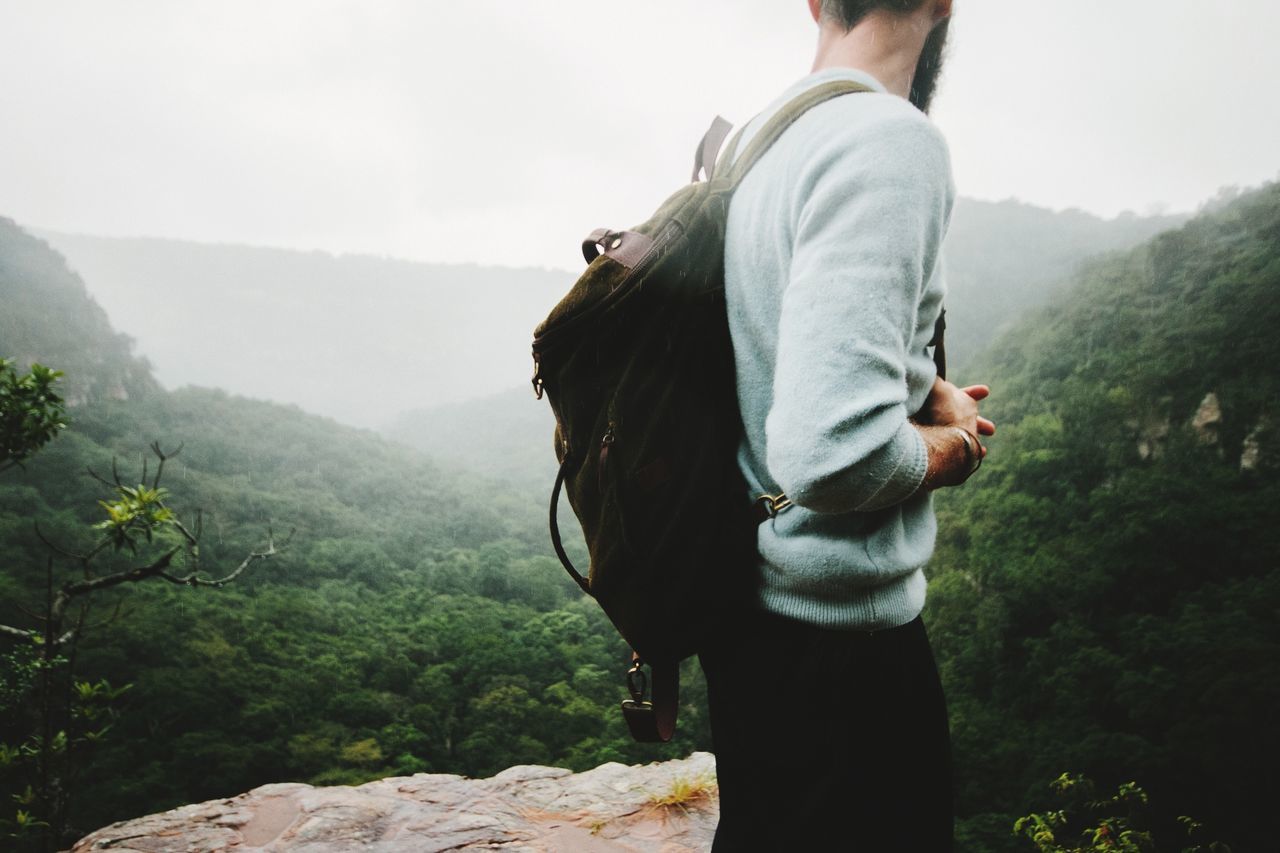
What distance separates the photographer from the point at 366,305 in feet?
238

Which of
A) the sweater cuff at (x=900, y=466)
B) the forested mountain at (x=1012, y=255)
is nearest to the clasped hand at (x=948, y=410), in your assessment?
the sweater cuff at (x=900, y=466)

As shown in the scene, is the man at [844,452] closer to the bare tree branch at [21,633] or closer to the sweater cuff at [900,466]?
the sweater cuff at [900,466]

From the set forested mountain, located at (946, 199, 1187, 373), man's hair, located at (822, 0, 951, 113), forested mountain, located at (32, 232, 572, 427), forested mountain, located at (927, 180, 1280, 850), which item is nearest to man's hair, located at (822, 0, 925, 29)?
man's hair, located at (822, 0, 951, 113)

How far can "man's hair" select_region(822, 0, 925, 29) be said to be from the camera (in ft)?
2.33

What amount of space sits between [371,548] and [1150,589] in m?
24.2

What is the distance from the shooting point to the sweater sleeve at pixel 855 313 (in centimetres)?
54

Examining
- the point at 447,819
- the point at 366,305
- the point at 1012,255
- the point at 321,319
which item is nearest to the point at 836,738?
the point at 447,819

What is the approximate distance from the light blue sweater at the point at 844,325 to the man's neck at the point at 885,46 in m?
0.04

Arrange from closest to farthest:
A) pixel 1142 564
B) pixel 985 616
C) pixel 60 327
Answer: pixel 1142 564 < pixel 985 616 < pixel 60 327

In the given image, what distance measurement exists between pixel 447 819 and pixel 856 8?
103 inches

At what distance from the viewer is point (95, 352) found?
110ft

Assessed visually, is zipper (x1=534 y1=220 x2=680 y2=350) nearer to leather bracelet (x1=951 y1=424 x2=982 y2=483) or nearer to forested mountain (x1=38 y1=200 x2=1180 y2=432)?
leather bracelet (x1=951 y1=424 x2=982 y2=483)

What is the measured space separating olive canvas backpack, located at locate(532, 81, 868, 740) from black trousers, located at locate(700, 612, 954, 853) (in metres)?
0.07

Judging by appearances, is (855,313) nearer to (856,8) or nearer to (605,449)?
(605,449)
